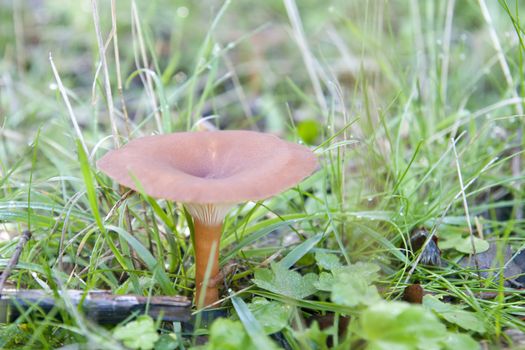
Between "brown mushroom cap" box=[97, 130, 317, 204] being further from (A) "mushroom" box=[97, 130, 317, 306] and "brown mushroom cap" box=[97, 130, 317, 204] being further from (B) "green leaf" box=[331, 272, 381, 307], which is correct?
(B) "green leaf" box=[331, 272, 381, 307]

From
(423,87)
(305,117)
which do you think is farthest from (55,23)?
(423,87)

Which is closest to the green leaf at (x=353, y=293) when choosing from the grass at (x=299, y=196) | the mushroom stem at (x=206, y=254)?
the grass at (x=299, y=196)

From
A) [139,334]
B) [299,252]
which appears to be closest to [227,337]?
[139,334]

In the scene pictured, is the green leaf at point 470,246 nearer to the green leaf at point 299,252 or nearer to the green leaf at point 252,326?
the green leaf at point 299,252

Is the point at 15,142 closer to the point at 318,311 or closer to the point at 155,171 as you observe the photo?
the point at 155,171

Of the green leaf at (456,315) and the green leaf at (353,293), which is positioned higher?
the green leaf at (353,293)

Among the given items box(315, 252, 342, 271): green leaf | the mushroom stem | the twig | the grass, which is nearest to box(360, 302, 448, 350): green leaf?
the grass

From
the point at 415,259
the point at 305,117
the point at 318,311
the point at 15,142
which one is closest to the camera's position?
the point at 318,311

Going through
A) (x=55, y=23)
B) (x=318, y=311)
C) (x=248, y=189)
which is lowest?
(x=318, y=311)
